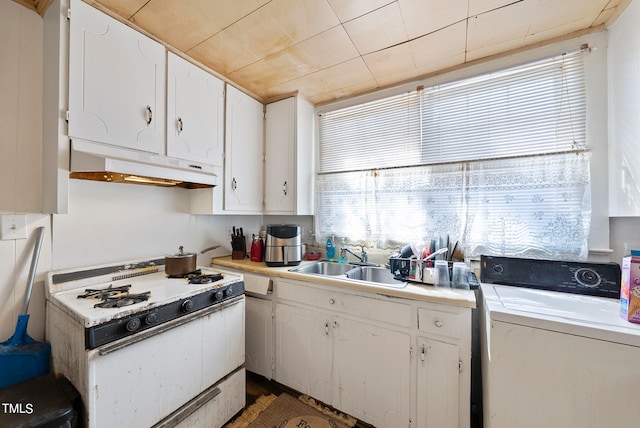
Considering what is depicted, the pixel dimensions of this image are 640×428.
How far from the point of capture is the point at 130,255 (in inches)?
68.1

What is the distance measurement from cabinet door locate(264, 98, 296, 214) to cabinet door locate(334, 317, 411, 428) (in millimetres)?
1200

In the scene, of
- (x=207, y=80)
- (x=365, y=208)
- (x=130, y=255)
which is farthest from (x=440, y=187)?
(x=130, y=255)

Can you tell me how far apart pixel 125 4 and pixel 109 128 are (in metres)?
0.67

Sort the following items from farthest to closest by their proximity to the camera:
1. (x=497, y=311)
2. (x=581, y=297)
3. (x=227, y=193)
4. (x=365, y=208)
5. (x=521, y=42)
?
(x=365, y=208) < (x=227, y=193) < (x=521, y=42) < (x=581, y=297) < (x=497, y=311)

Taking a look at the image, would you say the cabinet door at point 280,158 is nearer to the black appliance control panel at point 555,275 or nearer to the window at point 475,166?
the window at point 475,166

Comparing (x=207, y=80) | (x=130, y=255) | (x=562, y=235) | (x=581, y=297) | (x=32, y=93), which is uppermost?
(x=207, y=80)

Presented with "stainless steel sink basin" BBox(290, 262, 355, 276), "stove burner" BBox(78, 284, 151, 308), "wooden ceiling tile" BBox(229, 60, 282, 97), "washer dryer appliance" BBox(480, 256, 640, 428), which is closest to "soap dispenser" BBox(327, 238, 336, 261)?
"stainless steel sink basin" BBox(290, 262, 355, 276)

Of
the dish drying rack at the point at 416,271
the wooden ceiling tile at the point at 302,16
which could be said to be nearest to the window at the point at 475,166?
the dish drying rack at the point at 416,271

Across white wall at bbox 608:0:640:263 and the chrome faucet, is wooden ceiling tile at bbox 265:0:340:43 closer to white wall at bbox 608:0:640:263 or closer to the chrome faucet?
A: white wall at bbox 608:0:640:263

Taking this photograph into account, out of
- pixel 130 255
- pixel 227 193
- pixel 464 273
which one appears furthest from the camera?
pixel 227 193

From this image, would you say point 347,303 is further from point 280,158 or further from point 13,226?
point 13,226

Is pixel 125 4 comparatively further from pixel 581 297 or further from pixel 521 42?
pixel 581 297

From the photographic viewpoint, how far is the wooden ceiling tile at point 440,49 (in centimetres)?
149

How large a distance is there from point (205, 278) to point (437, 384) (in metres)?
1.49
